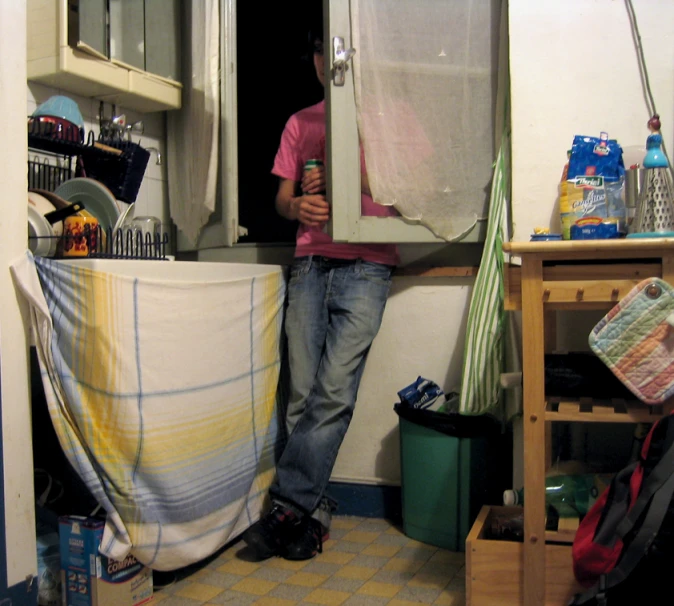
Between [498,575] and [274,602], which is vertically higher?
[498,575]

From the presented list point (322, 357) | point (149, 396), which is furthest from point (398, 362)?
point (149, 396)

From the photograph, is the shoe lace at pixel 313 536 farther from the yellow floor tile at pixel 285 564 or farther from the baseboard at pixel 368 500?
the baseboard at pixel 368 500

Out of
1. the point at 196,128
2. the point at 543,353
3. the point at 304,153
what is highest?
the point at 196,128

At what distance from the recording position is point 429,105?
1.98m

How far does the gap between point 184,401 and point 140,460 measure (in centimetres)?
18

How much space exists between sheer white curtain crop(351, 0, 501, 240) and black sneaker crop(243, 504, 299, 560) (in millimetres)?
895

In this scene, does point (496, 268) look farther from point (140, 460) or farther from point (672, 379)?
point (140, 460)

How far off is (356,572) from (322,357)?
61cm

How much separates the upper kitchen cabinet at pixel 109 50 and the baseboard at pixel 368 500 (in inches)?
54.2

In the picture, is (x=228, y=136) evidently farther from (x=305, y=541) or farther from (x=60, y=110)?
(x=305, y=541)

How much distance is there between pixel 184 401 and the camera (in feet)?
5.40

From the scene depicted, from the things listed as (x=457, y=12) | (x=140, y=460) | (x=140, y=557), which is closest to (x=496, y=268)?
(x=457, y=12)

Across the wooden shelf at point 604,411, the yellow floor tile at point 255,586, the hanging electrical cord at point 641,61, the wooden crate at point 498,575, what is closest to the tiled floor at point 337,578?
the yellow floor tile at point 255,586

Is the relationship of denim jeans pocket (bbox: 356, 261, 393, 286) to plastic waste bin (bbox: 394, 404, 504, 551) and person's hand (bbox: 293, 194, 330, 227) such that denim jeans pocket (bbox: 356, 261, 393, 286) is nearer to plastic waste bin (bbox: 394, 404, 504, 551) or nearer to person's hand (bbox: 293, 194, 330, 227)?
person's hand (bbox: 293, 194, 330, 227)
